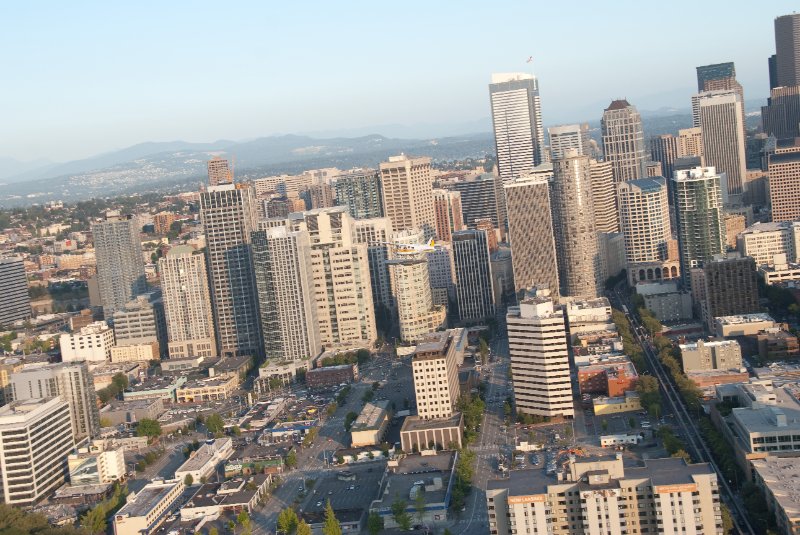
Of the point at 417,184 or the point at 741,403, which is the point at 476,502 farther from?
the point at 417,184

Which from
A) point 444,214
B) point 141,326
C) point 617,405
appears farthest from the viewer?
point 444,214

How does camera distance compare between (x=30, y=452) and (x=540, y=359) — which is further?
(x=540, y=359)

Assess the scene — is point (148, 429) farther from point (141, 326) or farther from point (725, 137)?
point (725, 137)

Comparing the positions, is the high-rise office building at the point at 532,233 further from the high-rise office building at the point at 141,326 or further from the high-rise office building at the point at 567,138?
the high-rise office building at the point at 567,138

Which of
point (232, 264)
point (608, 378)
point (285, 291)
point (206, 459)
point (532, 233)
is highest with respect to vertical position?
point (232, 264)

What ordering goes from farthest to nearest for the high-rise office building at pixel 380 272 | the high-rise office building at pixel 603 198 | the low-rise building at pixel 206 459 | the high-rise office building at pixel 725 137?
the high-rise office building at pixel 725 137 < the high-rise office building at pixel 603 198 < the high-rise office building at pixel 380 272 < the low-rise building at pixel 206 459

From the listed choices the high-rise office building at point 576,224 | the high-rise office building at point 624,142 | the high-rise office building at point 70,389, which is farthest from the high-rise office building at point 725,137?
the high-rise office building at point 70,389

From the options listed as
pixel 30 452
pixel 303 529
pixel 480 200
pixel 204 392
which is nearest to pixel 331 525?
pixel 303 529

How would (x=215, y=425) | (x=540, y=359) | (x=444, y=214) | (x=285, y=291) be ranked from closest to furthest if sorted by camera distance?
(x=540, y=359)
(x=215, y=425)
(x=285, y=291)
(x=444, y=214)
